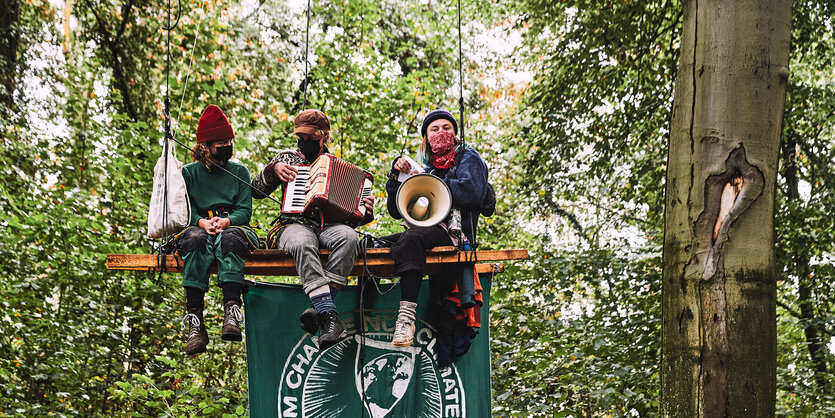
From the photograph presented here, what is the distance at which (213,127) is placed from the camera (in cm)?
405

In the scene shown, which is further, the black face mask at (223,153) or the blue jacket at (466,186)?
the black face mask at (223,153)

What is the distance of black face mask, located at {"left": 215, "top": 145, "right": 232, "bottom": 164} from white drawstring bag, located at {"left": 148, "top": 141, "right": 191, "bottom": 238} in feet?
0.93

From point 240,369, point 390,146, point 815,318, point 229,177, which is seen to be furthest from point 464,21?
point 229,177

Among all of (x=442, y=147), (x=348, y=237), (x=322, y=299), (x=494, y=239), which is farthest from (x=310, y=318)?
(x=494, y=239)

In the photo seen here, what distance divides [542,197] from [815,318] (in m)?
2.84

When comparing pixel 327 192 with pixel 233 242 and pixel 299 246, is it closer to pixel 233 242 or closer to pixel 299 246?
pixel 299 246

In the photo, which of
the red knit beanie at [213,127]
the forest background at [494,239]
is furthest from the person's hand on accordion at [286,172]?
the forest background at [494,239]

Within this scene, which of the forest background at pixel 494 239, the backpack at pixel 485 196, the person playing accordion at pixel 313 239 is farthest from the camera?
the forest background at pixel 494 239

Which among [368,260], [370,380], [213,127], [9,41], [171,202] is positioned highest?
[9,41]

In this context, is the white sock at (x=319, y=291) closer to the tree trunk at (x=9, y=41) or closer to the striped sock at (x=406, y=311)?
the striped sock at (x=406, y=311)

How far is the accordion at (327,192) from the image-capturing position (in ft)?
12.7

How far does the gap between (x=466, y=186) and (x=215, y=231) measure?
1.31 meters

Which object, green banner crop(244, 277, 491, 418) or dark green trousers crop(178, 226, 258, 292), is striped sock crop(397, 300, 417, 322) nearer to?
green banner crop(244, 277, 491, 418)

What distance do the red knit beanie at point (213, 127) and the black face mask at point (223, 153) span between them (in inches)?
2.2
